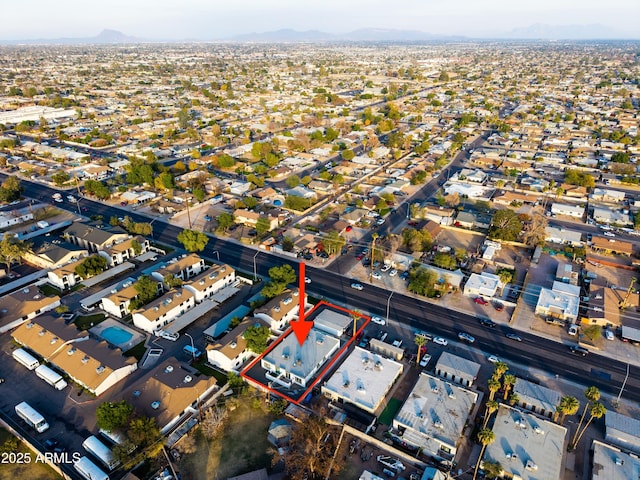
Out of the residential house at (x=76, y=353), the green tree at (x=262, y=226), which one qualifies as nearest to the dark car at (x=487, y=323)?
the green tree at (x=262, y=226)

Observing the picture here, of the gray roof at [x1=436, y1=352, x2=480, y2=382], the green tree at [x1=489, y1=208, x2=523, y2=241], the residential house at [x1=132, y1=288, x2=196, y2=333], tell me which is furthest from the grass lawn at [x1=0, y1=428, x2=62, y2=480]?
the green tree at [x1=489, y1=208, x2=523, y2=241]

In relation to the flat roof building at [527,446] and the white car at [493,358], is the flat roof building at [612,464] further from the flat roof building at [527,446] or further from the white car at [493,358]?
the white car at [493,358]

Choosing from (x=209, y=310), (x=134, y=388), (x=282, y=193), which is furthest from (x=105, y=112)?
(x=134, y=388)

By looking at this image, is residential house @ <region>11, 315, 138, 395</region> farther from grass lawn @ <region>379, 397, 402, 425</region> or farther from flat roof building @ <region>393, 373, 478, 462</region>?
flat roof building @ <region>393, 373, 478, 462</region>

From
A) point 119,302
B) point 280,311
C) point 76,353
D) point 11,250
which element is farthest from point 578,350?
point 11,250

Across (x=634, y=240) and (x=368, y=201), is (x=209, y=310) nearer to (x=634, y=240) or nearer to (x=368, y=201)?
(x=368, y=201)
